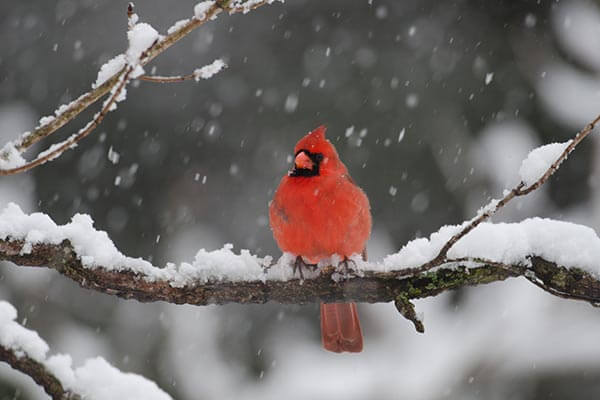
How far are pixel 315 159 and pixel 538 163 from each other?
1474 millimetres

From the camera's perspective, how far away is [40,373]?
2045 mm

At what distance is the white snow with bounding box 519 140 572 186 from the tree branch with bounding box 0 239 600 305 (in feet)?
1.29

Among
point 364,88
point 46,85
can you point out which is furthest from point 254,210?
point 46,85

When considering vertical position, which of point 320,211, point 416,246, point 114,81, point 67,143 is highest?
point 114,81

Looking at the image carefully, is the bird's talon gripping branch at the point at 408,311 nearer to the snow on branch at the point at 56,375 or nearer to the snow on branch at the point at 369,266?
the snow on branch at the point at 369,266

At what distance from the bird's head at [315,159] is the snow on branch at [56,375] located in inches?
68.9

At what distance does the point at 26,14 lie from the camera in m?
8.47

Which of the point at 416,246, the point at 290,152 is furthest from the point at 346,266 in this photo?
the point at 290,152

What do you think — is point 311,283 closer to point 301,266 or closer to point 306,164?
point 301,266

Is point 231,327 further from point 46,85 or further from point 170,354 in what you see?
point 46,85

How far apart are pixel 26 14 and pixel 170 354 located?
168 inches

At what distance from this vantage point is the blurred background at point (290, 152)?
230 inches

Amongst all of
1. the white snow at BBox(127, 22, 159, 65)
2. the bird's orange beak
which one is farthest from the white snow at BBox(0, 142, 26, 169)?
the bird's orange beak

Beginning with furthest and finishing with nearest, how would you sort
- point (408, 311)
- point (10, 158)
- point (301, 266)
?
point (301, 266)
point (408, 311)
point (10, 158)
